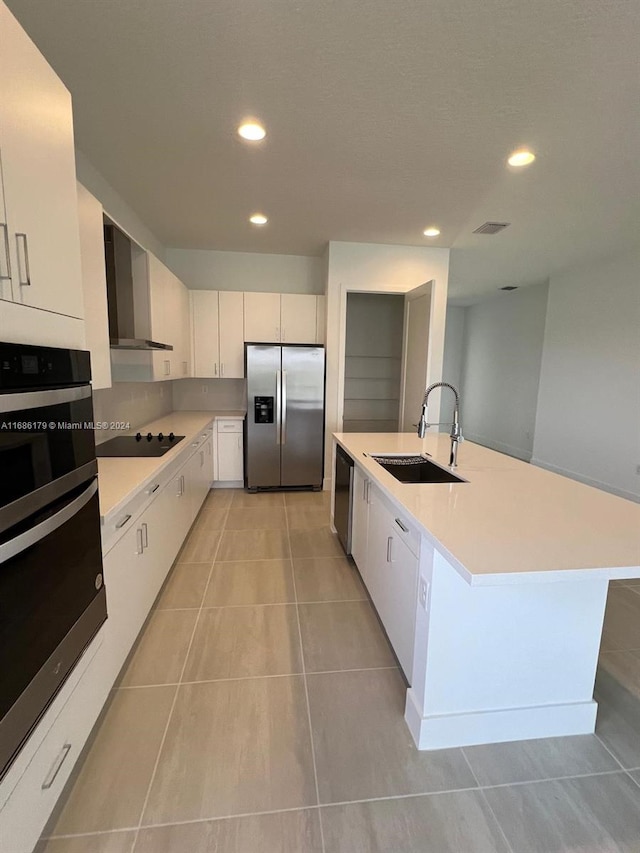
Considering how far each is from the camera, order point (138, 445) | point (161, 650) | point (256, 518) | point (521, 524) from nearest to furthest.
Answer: point (521, 524), point (161, 650), point (138, 445), point (256, 518)

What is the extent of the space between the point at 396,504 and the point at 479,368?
284 inches

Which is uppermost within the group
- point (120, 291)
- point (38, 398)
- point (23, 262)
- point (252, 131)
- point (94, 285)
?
point (252, 131)

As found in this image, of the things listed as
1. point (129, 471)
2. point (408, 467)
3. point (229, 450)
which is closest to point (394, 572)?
point (408, 467)

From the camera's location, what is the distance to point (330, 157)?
8.44ft

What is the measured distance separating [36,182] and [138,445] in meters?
1.95

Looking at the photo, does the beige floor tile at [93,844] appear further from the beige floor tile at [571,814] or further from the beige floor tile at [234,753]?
the beige floor tile at [571,814]

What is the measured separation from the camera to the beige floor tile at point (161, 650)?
1.82m

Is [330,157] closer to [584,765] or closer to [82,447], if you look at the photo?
[82,447]

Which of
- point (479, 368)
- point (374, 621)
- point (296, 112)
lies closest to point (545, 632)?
point (374, 621)

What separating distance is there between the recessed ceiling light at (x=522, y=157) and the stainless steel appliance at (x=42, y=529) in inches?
110

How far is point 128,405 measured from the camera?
3.44 metres

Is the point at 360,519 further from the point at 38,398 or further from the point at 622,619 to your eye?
the point at 38,398

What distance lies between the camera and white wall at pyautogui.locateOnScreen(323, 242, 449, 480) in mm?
4344

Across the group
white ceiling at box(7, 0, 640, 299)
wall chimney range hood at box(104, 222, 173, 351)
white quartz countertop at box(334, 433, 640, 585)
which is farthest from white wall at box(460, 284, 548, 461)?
wall chimney range hood at box(104, 222, 173, 351)
